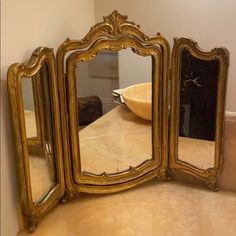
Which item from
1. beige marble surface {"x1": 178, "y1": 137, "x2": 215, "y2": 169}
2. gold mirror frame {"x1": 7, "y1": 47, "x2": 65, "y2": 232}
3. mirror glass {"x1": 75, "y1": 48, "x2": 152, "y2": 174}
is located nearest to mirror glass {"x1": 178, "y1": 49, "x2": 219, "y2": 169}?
beige marble surface {"x1": 178, "y1": 137, "x2": 215, "y2": 169}

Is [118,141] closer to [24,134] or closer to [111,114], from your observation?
[111,114]

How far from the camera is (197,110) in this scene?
43.7 inches

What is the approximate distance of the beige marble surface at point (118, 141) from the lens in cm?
111

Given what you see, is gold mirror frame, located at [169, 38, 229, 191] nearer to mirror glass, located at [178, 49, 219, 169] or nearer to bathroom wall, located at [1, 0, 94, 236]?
mirror glass, located at [178, 49, 219, 169]

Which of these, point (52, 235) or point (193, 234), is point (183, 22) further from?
point (52, 235)

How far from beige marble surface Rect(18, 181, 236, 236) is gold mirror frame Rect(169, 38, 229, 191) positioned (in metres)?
0.06

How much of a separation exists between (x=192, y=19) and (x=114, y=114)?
38 cm

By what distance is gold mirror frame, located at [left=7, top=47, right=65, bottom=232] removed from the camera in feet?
2.77

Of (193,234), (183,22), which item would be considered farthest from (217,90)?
(193,234)

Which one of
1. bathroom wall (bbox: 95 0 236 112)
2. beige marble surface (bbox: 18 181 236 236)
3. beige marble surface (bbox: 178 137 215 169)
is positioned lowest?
beige marble surface (bbox: 18 181 236 236)

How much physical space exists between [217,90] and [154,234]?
0.43 metres

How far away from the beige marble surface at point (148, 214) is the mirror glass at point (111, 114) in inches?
3.9

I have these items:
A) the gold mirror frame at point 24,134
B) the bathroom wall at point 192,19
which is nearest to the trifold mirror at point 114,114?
the gold mirror frame at point 24,134

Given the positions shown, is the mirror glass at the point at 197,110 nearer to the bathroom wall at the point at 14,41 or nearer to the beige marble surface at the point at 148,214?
the beige marble surface at the point at 148,214
